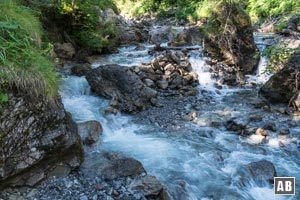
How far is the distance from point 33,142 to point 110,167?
1.15 m

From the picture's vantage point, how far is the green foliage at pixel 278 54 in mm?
7113

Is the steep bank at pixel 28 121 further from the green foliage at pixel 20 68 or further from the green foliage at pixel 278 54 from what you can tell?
the green foliage at pixel 278 54

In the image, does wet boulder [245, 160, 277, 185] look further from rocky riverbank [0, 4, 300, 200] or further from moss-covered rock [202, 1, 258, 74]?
moss-covered rock [202, 1, 258, 74]

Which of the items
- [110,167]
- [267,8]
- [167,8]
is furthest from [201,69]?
[167,8]

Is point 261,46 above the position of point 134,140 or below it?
above

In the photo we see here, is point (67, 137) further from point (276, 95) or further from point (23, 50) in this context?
point (276, 95)

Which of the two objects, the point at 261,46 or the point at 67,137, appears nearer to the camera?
the point at 67,137

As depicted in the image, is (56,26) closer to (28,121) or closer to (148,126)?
(148,126)

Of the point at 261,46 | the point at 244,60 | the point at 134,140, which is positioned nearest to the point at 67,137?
the point at 134,140

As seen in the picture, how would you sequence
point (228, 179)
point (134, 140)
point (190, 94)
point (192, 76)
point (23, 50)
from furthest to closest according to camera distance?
point (192, 76)
point (190, 94)
point (134, 140)
point (228, 179)
point (23, 50)

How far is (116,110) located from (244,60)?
537 centimetres

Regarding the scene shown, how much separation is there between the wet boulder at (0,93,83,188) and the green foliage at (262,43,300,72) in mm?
5014

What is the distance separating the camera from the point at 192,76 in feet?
31.0

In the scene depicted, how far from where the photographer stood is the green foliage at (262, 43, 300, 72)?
7.11 metres
